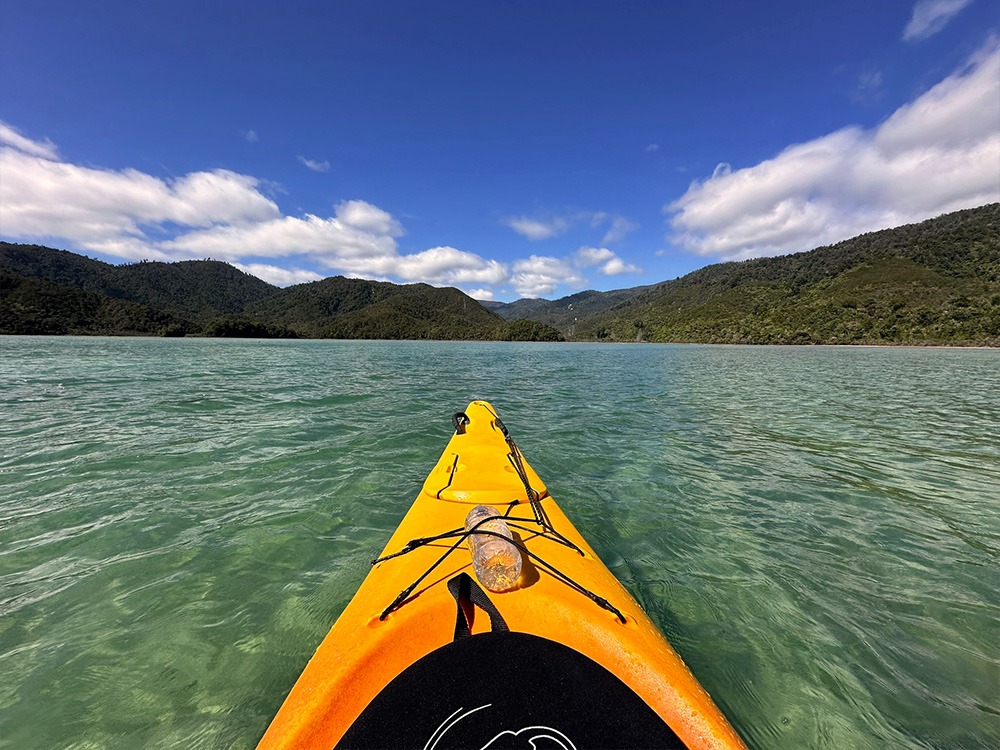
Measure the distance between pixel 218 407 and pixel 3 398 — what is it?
22.9 ft

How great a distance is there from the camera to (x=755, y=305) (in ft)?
423

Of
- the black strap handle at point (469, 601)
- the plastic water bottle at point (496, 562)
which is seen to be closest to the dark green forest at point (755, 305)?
the plastic water bottle at point (496, 562)

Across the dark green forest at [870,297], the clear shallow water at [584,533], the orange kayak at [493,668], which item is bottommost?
the clear shallow water at [584,533]

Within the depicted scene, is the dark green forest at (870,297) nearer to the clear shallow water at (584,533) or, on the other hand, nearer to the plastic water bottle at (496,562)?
the clear shallow water at (584,533)

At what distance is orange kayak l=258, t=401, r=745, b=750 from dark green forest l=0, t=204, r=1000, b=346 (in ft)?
373

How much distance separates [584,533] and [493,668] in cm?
352

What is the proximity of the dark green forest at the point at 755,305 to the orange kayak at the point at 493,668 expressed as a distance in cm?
11367

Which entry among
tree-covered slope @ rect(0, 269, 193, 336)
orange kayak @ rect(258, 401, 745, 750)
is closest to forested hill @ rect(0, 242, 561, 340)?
tree-covered slope @ rect(0, 269, 193, 336)

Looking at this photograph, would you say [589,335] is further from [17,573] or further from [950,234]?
[17,573]

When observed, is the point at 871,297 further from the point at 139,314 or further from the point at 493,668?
the point at 139,314

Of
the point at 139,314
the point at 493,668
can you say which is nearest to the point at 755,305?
the point at 493,668

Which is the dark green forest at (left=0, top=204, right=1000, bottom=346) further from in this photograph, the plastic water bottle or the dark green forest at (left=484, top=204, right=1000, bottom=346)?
the plastic water bottle

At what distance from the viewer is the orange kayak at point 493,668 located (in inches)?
63.8

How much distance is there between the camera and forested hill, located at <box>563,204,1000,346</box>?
282 ft
